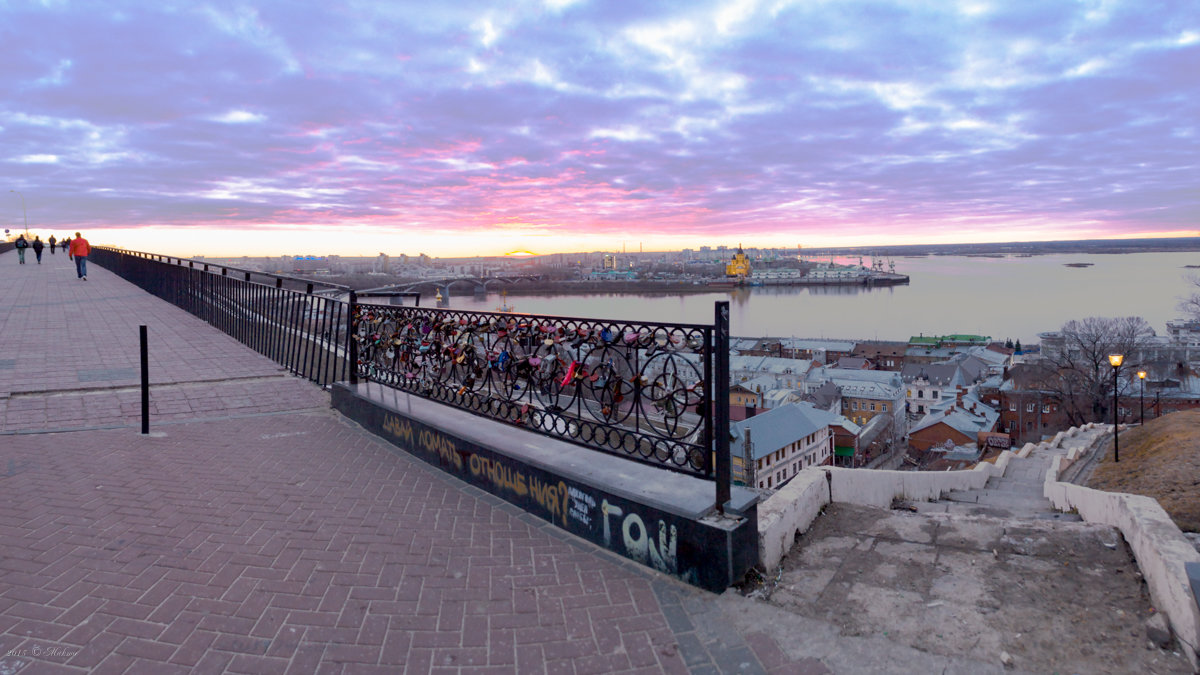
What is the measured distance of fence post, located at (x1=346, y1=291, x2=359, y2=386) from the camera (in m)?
6.89

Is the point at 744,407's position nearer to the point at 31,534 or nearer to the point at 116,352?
the point at 116,352

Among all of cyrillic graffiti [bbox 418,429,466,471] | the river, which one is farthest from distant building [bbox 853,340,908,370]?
cyrillic graffiti [bbox 418,429,466,471]

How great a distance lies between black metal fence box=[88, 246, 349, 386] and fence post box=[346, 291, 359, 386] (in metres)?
0.19

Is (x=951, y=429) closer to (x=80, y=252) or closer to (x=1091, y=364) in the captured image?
(x=1091, y=364)

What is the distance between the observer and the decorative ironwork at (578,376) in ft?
11.8

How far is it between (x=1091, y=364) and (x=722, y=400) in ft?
161

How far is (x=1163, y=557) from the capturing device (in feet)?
10.2

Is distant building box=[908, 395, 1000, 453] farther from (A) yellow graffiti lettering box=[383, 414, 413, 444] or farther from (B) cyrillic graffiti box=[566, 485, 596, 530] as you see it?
(B) cyrillic graffiti box=[566, 485, 596, 530]

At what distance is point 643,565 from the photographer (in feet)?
11.8

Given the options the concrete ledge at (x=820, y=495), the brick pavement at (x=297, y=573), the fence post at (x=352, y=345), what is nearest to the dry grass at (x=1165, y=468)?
the concrete ledge at (x=820, y=495)

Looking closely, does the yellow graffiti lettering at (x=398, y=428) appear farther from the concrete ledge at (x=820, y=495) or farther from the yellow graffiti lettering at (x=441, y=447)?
the concrete ledge at (x=820, y=495)

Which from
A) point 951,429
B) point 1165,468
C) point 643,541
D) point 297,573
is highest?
point 643,541

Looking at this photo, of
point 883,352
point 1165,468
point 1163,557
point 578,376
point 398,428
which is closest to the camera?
point 1163,557

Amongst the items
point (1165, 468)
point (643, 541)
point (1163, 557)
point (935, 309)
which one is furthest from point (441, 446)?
point (935, 309)
